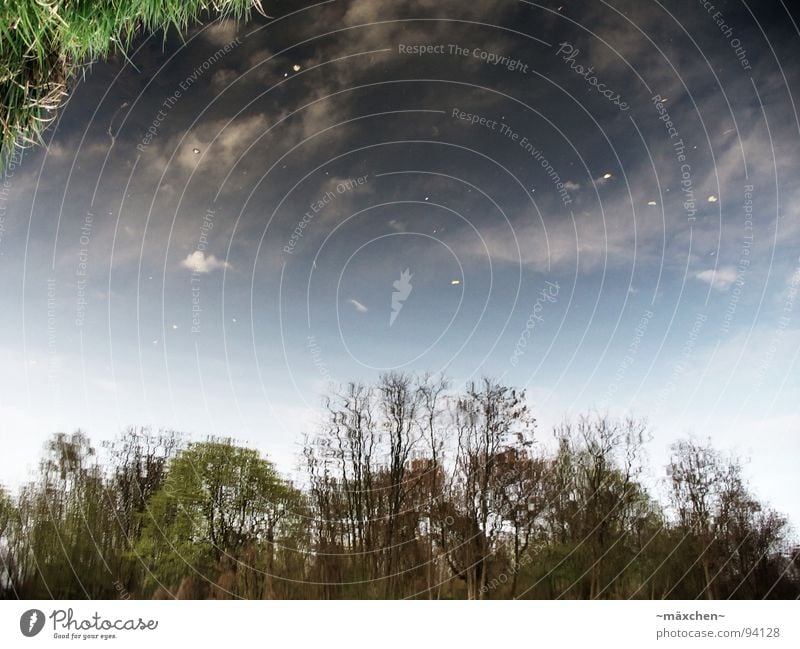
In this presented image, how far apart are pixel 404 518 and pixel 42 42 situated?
14.1 ft

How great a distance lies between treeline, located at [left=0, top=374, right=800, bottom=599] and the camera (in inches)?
178

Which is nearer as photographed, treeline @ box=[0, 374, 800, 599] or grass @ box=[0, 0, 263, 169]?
grass @ box=[0, 0, 263, 169]

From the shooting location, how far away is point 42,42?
209cm

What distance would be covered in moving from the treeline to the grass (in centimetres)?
324

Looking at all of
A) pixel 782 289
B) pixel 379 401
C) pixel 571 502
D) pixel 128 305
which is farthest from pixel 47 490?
pixel 782 289

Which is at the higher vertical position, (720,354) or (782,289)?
(782,289)

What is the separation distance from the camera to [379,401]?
533cm

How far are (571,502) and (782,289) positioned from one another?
273 centimetres

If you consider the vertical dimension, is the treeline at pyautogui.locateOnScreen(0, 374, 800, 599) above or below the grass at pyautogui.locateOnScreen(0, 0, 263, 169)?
below

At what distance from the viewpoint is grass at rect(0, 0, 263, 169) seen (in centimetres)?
194

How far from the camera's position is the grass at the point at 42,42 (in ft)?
6.36

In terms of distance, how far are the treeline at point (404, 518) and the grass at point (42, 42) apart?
3242 millimetres
